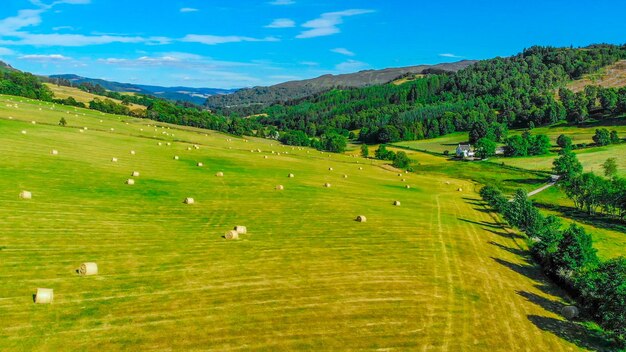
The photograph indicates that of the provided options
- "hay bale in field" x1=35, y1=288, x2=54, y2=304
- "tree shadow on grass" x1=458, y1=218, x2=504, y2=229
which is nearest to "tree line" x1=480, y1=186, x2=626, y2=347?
"tree shadow on grass" x1=458, y1=218, x2=504, y2=229

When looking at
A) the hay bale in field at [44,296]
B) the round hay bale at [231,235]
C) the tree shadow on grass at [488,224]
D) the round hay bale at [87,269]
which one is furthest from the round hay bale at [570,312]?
the hay bale in field at [44,296]

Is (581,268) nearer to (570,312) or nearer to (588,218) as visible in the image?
(570,312)

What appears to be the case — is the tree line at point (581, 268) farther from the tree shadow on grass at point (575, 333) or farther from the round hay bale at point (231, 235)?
the round hay bale at point (231, 235)

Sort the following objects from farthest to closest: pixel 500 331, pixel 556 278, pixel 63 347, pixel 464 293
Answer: pixel 556 278, pixel 464 293, pixel 500 331, pixel 63 347

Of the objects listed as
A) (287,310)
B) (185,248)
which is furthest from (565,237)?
(185,248)

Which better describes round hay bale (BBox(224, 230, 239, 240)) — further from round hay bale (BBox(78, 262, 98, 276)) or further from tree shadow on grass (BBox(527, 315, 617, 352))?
tree shadow on grass (BBox(527, 315, 617, 352))

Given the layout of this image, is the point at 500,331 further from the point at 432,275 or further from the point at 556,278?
the point at 556,278

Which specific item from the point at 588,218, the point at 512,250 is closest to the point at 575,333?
the point at 512,250
